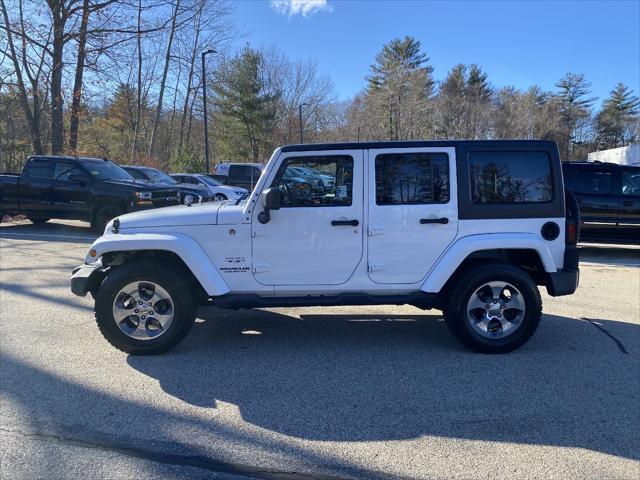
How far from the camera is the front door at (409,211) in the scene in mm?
4309

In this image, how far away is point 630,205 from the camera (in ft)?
31.0

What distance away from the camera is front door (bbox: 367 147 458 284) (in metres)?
4.31

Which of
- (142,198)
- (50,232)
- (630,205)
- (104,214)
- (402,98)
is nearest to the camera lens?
(630,205)

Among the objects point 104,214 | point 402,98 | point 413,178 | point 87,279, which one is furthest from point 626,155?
point 87,279

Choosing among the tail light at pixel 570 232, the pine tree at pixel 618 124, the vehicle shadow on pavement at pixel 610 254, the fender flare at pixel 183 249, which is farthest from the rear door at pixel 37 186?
the pine tree at pixel 618 124

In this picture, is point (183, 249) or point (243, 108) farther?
point (243, 108)

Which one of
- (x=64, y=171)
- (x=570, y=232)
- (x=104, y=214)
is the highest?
Answer: (x=64, y=171)

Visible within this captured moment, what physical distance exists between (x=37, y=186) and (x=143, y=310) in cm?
961

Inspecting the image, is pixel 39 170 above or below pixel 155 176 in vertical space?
below

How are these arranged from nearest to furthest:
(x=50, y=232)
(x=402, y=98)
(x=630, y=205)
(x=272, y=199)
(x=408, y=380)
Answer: (x=408, y=380) < (x=272, y=199) < (x=630, y=205) < (x=50, y=232) < (x=402, y=98)

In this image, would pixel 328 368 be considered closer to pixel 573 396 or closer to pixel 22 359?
pixel 573 396

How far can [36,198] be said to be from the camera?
12023 mm

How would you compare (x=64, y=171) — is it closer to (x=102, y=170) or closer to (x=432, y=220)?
(x=102, y=170)

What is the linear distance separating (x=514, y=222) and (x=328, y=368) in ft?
7.07
